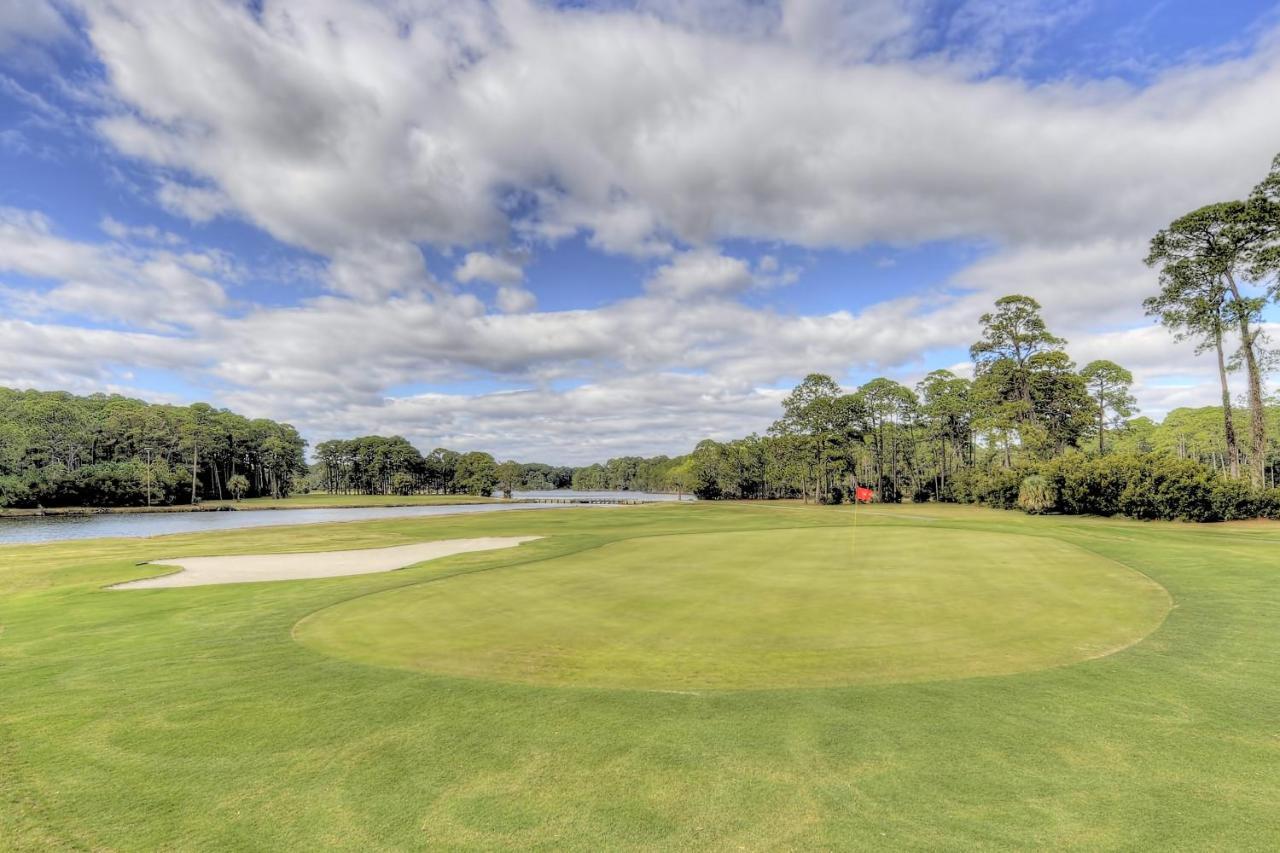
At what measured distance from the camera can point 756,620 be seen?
11586 mm

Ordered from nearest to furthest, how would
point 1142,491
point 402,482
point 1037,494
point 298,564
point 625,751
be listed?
point 625,751 → point 298,564 → point 1142,491 → point 1037,494 → point 402,482

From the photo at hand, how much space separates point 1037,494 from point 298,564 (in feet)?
160

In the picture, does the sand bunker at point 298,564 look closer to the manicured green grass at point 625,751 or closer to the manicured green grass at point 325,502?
the manicured green grass at point 625,751

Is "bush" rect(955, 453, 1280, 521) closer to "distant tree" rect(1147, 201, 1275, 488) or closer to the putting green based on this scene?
"distant tree" rect(1147, 201, 1275, 488)

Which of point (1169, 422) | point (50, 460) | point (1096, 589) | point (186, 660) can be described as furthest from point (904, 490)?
point (50, 460)

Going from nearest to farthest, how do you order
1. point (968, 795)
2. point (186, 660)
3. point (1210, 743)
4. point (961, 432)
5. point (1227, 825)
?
point (1227, 825) → point (968, 795) → point (1210, 743) → point (186, 660) → point (961, 432)

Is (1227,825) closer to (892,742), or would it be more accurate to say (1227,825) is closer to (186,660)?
(892,742)

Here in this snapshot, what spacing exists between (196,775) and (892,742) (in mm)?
7130

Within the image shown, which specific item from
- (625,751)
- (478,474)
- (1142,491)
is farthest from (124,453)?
(1142,491)

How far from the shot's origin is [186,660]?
9375 mm

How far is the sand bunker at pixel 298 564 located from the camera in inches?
738

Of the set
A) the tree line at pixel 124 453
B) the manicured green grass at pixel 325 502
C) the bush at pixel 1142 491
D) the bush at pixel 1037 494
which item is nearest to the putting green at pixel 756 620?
the bush at pixel 1142 491

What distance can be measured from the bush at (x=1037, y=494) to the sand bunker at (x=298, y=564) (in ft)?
129

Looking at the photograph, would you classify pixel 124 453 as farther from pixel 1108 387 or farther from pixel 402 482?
pixel 1108 387
